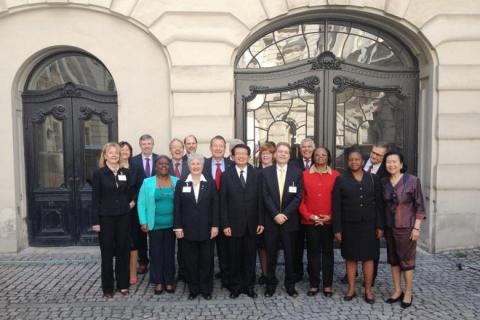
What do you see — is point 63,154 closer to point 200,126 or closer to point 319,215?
point 200,126

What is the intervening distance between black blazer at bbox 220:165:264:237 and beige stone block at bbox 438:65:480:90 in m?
3.69

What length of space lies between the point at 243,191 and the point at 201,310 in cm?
135

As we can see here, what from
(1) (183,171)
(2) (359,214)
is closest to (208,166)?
(1) (183,171)

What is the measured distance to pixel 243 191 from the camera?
470cm

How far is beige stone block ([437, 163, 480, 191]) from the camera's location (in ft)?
21.5

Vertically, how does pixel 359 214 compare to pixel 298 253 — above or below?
above

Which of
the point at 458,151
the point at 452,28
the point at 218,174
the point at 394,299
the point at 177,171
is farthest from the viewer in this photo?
the point at 458,151

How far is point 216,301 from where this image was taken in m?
4.71

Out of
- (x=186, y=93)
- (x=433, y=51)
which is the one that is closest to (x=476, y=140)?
(x=433, y=51)

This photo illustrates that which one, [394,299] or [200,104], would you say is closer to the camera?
[394,299]

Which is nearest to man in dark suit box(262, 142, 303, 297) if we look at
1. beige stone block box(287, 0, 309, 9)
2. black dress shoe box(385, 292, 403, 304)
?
black dress shoe box(385, 292, 403, 304)

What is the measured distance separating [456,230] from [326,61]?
11.2ft

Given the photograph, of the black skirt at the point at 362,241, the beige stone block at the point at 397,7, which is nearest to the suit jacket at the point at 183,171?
the black skirt at the point at 362,241

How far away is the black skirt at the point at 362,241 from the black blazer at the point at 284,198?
0.59 m
